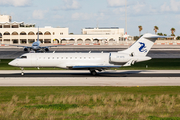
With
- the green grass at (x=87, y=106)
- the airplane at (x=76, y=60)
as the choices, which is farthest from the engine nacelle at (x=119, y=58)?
the green grass at (x=87, y=106)

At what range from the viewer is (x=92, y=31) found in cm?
17762

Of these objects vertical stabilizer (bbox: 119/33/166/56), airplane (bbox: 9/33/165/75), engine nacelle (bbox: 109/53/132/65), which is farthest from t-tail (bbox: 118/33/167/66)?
engine nacelle (bbox: 109/53/132/65)

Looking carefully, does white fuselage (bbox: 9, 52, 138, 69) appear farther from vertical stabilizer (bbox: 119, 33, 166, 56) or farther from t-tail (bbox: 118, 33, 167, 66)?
vertical stabilizer (bbox: 119, 33, 166, 56)

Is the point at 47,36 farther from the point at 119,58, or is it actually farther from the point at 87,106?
the point at 87,106

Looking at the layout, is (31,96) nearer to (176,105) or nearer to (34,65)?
(176,105)

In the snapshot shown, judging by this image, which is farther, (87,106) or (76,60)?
(76,60)

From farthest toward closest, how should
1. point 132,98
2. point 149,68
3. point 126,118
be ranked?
point 149,68
point 132,98
point 126,118

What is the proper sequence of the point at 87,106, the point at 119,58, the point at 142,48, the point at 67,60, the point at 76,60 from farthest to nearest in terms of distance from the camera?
the point at 142,48, the point at 76,60, the point at 67,60, the point at 119,58, the point at 87,106

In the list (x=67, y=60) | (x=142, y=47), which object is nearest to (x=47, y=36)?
(x=67, y=60)

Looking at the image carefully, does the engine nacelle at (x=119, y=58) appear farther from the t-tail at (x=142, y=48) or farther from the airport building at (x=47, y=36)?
the airport building at (x=47, y=36)

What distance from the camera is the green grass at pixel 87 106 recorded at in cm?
1402

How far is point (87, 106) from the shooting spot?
16656 millimetres

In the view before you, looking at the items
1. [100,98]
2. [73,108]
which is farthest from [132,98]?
[73,108]

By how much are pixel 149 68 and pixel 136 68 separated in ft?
6.64
